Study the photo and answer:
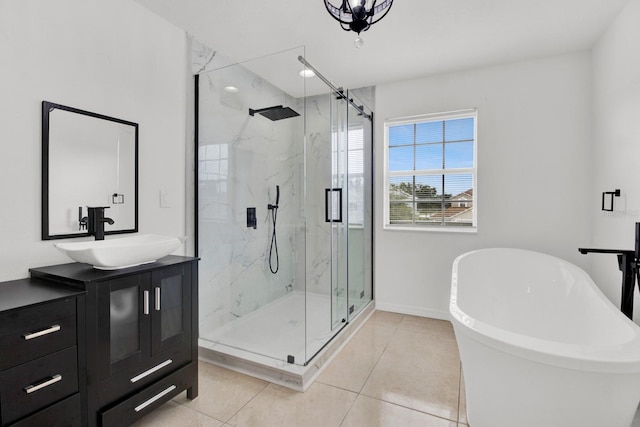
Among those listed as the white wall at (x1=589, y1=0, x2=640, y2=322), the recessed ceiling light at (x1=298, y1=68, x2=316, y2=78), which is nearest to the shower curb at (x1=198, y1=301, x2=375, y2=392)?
the white wall at (x1=589, y1=0, x2=640, y2=322)

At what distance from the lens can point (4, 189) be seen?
1.55 m

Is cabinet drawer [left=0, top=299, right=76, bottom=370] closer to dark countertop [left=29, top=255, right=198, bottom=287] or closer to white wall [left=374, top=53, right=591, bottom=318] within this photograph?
dark countertop [left=29, top=255, right=198, bottom=287]

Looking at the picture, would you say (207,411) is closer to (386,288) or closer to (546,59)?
(386,288)

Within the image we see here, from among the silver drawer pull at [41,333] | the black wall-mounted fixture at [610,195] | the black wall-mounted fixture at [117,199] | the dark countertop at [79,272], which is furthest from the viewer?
the black wall-mounted fixture at [610,195]

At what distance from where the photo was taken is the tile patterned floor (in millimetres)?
1802

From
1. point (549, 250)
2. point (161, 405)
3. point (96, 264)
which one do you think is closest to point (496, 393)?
point (161, 405)

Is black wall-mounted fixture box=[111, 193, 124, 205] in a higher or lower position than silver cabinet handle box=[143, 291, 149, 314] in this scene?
higher

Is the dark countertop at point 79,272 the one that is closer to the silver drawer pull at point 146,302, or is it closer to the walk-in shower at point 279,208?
the silver drawer pull at point 146,302

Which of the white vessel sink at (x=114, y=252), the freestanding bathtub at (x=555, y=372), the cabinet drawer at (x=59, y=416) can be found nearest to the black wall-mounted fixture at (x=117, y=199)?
the white vessel sink at (x=114, y=252)

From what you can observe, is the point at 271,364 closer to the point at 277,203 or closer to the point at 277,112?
the point at 277,203

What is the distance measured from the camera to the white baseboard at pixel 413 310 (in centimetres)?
340

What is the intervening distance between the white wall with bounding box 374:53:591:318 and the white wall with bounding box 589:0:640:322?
0.47ft

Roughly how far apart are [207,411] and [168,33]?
2569 millimetres

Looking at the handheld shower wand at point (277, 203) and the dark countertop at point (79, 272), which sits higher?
the handheld shower wand at point (277, 203)
